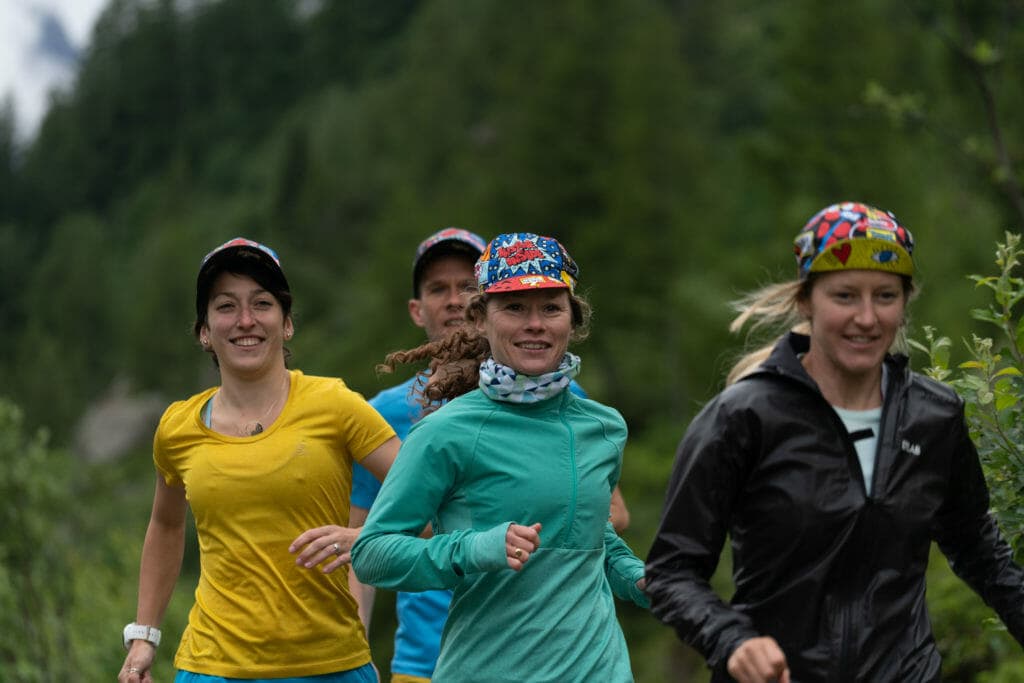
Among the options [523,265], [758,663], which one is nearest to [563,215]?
[523,265]

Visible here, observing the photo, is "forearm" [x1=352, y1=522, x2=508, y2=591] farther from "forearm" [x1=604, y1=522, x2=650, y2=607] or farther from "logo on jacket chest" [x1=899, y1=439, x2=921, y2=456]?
"logo on jacket chest" [x1=899, y1=439, x2=921, y2=456]

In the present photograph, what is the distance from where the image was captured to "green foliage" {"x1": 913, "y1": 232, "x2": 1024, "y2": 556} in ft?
13.7

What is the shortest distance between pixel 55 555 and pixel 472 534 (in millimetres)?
11167

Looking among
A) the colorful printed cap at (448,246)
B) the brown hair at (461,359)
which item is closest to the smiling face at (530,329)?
the brown hair at (461,359)

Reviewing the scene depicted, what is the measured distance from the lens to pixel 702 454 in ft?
11.2

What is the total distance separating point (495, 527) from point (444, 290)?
2228 mm

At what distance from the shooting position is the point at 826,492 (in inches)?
133

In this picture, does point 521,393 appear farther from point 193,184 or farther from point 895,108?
point 193,184

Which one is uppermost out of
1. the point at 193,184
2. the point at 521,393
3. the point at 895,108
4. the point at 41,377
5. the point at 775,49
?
the point at 193,184

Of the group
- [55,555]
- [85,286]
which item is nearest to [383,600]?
[55,555]

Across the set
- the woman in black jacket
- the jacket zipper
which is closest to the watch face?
the jacket zipper

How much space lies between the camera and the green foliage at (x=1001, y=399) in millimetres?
4188

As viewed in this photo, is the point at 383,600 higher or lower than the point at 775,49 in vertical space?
lower

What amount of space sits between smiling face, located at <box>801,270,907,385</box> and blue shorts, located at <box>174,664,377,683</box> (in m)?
2.05
